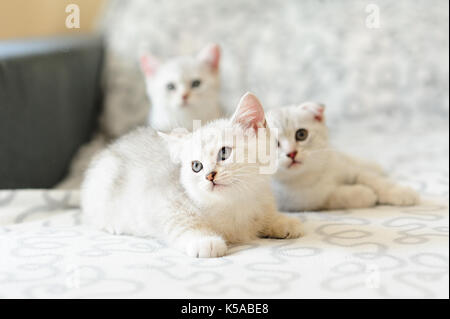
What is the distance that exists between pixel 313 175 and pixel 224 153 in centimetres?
49

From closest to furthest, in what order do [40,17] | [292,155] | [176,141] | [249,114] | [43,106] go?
[249,114]
[176,141]
[292,155]
[43,106]
[40,17]

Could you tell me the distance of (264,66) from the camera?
7.66 feet

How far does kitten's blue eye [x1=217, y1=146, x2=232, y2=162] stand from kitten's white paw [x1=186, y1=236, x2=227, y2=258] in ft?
0.61

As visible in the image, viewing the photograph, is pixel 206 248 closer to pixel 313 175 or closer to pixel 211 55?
pixel 313 175

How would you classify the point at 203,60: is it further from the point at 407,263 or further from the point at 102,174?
the point at 407,263

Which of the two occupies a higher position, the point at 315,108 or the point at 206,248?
the point at 315,108

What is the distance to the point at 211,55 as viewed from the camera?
2141mm


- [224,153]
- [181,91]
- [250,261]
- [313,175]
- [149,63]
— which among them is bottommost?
[250,261]

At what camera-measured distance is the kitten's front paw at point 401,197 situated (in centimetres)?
153

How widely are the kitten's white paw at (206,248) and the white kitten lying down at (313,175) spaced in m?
0.40

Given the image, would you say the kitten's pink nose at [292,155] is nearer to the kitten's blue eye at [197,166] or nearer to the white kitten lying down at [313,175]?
the white kitten lying down at [313,175]

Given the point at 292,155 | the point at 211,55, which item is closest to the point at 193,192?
the point at 292,155

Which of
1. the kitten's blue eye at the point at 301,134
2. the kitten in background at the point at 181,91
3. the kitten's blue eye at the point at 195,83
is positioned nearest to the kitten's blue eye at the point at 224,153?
the kitten's blue eye at the point at 301,134

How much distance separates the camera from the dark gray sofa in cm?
170
